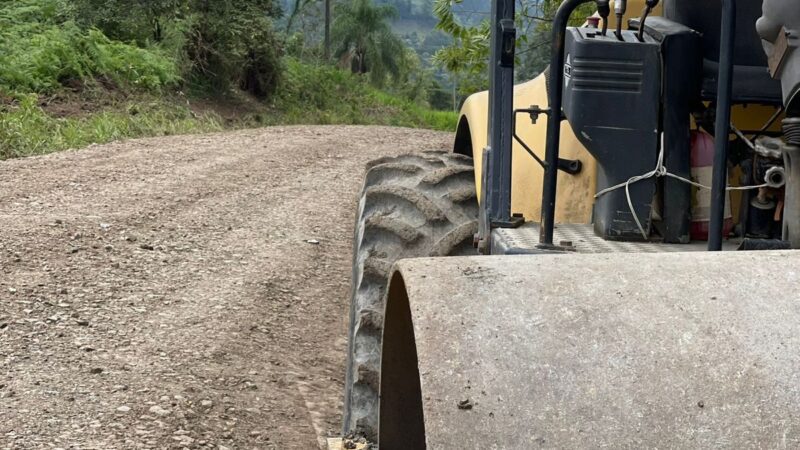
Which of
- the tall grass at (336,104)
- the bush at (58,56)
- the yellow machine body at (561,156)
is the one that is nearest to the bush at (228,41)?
the tall grass at (336,104)

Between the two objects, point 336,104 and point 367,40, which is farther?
point 367,40

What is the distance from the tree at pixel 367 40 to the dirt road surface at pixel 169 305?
41.6 m

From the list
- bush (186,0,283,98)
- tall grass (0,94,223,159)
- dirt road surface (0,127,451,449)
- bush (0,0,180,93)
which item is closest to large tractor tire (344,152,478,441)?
dirt road surface (0,127,451,449)

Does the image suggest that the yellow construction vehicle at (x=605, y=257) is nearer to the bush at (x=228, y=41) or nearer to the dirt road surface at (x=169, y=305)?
the dirt road surface at (x=169, y=305)

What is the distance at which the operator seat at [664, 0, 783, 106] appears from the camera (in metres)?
3.28

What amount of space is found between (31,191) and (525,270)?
7.76m

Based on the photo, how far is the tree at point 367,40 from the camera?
5234 cm

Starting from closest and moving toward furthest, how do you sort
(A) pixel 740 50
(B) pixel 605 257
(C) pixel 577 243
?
(B) pixel 605 257 → (C) pixel 577 243 → (A) pixel 740 50

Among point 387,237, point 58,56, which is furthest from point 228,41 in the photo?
point 387,237

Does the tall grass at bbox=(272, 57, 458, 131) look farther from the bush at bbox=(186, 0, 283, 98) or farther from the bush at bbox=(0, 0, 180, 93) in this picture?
the bush at bbox=(0, 0, 180, 93)

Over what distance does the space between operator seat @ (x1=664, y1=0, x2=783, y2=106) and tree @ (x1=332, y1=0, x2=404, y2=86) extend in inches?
Answer: 1919

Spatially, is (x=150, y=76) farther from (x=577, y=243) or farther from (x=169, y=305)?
(x=577, y=243)

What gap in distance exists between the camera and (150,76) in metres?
19.3

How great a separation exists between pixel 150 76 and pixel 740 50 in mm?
16827
